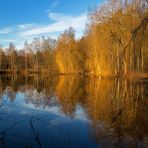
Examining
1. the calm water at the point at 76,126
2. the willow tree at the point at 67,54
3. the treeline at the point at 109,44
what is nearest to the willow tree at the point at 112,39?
the treeline at the point at 109,44

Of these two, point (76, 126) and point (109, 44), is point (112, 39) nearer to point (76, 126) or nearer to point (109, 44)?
point (109, 44)

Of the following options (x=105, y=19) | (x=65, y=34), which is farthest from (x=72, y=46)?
(x=105, y=19)

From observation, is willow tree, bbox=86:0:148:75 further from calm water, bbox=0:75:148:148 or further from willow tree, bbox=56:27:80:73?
calm water, bbox=0:75:148:148

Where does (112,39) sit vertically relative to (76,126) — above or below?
above

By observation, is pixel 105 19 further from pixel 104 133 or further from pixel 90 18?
pixel 104 133

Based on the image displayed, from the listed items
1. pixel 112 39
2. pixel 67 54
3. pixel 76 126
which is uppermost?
pixel 112 39

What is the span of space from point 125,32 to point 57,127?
30691mm

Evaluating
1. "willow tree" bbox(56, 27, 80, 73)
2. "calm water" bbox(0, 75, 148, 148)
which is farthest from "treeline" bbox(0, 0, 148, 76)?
"calm water" bbox(0, 75, 148, 148)

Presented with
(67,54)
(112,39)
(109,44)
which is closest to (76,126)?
(112,39)

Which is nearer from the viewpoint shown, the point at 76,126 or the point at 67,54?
the point at 76,126

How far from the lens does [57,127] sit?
11250mm

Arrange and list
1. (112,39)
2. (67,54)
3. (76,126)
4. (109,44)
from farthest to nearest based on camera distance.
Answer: (67,54), (109,44), (112,39), (76,126)

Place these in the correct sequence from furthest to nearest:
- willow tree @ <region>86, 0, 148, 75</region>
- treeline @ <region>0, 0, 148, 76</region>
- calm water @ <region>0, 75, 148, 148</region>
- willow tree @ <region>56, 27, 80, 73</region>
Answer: willow tree @ <region>56, 27, 80, 73</region> → willow tree @ <region>86, 0, 148, 75</region> → treeline @ <region>0, 0, 148, 76</region> → calm water @ <region>0, 75, 148, 148</region>

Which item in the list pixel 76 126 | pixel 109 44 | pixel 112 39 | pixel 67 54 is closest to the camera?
pixel 76 126
